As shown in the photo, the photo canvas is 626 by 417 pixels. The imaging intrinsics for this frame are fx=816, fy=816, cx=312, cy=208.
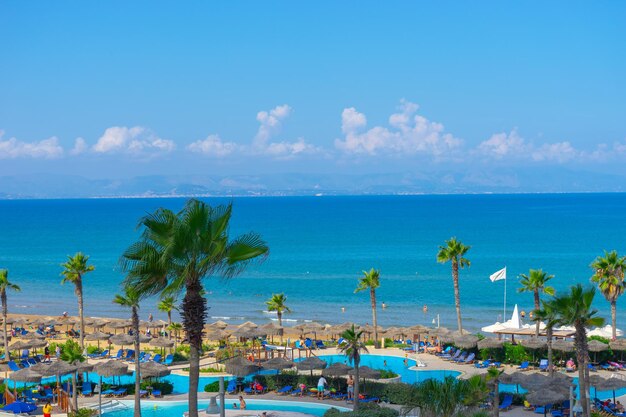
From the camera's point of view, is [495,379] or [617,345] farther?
[617,345]

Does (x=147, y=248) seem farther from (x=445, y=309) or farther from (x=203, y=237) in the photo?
(x=445, y=309)

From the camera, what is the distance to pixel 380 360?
134 ft

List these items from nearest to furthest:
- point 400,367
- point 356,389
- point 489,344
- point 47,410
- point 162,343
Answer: point 356,389, point 47,410, point 489,344, point 400,367, point 162,343

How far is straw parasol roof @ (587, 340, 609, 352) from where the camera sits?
36.5 meters

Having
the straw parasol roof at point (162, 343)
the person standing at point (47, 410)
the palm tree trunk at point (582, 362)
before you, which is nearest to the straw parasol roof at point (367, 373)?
the palm tree trunk at point (582, 362)

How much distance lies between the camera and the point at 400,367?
39.3m

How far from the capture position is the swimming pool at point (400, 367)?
36.7 meters

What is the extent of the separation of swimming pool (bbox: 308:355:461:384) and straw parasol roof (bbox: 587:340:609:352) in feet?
19.7

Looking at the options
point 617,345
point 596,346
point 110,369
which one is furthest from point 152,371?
point 617,345

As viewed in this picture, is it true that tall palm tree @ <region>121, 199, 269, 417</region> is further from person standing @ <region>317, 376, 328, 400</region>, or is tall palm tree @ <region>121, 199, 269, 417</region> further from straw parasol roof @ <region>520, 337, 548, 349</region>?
straw parasol roof @ <region>520, 337, 548, 349</region>

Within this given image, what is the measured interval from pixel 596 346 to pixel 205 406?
58.8ft

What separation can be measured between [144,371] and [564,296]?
1671 centimetres

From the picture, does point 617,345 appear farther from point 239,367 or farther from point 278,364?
point 239,367

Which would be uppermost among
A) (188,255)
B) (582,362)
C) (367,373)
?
(188,255)
